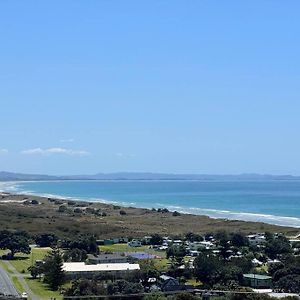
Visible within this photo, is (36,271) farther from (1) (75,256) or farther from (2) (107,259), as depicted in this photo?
(1) (75,256)

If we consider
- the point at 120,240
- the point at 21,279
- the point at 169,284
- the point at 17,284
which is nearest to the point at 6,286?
the point at 17,284

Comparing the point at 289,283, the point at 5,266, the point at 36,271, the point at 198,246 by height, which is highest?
the point at 289,283

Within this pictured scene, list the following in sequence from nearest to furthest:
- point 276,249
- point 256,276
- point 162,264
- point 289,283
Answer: point 289,283, point 256,276, point 162,264, point 276,249

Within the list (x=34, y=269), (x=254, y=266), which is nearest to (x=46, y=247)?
(x=34, y=269)

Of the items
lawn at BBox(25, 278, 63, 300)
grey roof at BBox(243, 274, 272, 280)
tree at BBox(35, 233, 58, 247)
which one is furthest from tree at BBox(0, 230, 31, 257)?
grey roof at BBox(243, 274, 272, 280)

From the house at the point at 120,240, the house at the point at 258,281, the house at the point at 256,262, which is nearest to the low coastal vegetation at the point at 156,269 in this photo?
the house at the point at 258,281

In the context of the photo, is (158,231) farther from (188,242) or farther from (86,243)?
(86,243)

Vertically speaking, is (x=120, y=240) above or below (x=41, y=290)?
above
